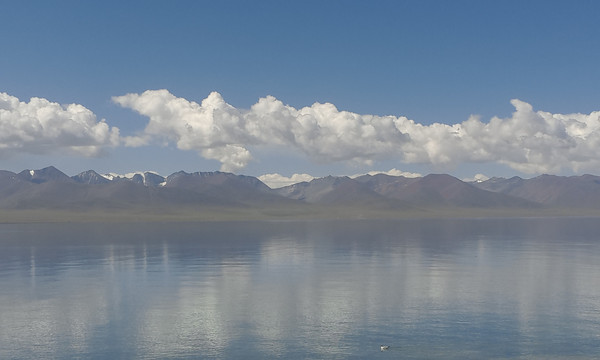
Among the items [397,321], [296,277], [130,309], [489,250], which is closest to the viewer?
[397,321]

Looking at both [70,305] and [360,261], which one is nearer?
[70,305]

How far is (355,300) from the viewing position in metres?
60.1

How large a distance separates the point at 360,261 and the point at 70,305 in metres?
53.8

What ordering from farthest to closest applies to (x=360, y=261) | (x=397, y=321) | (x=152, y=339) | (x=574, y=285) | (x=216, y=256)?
(x=216, y=256) → (x=360, y=261) → (x=574, y=285) → (x=397, y=321) → (x=152, y=339)

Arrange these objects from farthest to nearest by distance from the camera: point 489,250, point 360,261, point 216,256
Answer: point 489,250
point 216,256
point 360,261

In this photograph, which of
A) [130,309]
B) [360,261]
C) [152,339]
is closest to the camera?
[152,339]

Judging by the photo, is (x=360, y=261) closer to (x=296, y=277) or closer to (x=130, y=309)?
(x=296, y=277)

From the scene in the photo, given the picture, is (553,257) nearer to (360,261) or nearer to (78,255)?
(360,261)

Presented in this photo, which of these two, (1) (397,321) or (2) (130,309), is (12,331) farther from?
(1) (397,321)

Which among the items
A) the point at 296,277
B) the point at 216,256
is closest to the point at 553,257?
the point at 296,277

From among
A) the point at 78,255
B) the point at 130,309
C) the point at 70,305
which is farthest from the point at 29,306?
the point at 78,255

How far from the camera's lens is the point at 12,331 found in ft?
155

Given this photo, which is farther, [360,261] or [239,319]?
[360,261]

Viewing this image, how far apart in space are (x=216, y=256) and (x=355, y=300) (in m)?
57.3
